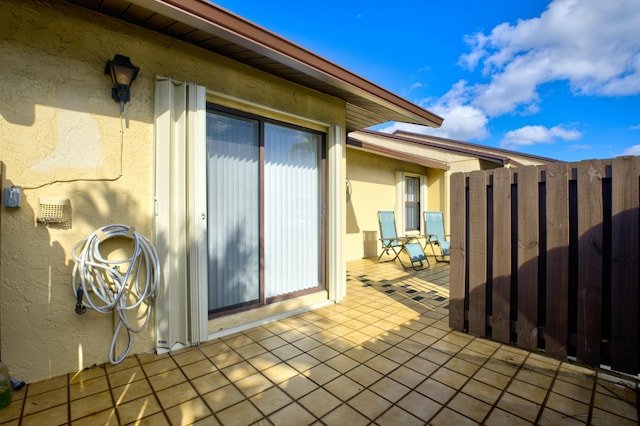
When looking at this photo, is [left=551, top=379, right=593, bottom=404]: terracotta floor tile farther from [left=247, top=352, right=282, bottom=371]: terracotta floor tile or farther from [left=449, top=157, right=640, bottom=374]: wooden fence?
→ [left=247, top=352, right=282, bottom=371]: terracotta floor tile

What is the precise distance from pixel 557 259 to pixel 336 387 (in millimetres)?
1939

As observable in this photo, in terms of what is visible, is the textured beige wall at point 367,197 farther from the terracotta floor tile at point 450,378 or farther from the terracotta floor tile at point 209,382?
the terracotta floor tile at point 209,382

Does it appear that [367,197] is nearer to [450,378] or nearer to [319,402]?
[450,378]

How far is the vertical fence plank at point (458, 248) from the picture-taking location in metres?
2.75

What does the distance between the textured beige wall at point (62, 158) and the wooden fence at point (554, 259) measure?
289cm

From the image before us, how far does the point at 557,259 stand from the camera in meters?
2.21

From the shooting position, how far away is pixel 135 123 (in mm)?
2275

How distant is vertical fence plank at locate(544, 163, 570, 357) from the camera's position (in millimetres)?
2174

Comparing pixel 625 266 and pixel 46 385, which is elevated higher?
pixel 625 266

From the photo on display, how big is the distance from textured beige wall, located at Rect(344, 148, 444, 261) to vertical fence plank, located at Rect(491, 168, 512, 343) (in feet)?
13.6

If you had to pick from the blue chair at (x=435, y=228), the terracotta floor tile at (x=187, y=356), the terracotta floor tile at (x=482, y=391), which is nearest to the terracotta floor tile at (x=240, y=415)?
the terracotta floor tile at (x=187, y=356)

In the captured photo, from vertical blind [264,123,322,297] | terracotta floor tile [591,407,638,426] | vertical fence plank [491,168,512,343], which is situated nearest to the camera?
terracotta floor tile [591,407,638,426]

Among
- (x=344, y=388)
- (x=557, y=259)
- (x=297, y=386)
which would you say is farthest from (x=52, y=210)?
(x=557, y=259)

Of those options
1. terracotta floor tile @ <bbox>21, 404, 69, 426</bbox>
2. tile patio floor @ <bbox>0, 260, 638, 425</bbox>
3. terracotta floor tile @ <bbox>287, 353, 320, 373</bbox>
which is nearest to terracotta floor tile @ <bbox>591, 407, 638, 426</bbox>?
tile patio floor @ <bbox>0, 260, 638, 425</bbox>
